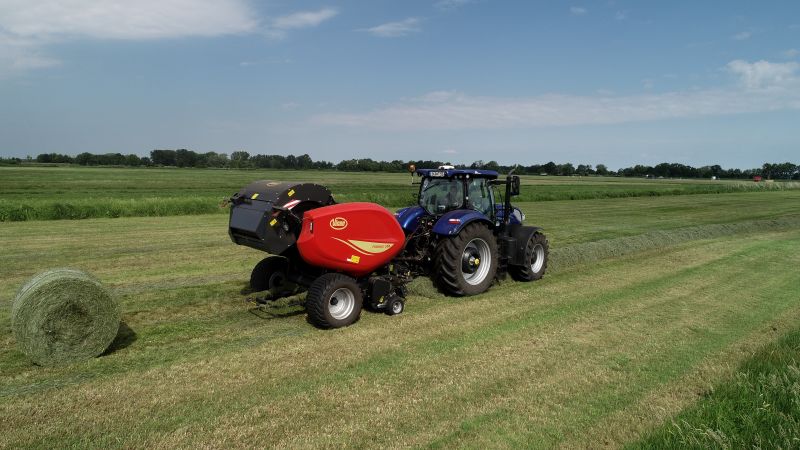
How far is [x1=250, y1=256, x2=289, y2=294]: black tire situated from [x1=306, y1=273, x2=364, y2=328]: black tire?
1243 mm

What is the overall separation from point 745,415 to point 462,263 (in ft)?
14.4

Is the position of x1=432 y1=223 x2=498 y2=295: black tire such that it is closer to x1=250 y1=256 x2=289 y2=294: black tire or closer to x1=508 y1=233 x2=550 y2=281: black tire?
x1=508 y1=233 x2=550 y2=281: black tire

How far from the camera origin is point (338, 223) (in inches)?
243

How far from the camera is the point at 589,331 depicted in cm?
643

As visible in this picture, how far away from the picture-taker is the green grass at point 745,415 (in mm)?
3617

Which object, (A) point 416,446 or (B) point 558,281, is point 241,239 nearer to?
(A) point 416,446

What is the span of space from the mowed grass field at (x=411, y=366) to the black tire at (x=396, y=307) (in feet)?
0.41

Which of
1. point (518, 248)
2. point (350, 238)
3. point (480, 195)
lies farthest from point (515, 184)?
point (350, 238)

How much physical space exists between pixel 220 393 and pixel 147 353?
4.54 ft

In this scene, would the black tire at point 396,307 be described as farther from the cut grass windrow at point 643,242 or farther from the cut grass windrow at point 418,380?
the cut grass windrow at point 643,242

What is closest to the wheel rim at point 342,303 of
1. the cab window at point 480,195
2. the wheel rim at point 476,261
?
the wheel rim at point 476,261

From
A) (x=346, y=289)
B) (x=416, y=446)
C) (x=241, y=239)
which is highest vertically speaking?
(x=241, y=239)

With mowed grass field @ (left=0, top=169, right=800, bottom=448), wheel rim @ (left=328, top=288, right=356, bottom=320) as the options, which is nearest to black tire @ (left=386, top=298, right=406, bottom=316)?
mowed grass field @ (left=0, top=169, right=800, bottom=448)

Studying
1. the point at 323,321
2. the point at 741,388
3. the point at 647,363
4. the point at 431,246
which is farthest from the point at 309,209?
the point at 741,388
